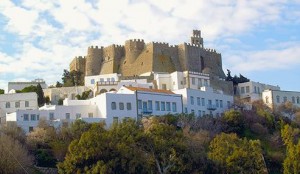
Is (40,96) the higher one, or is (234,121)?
(40,96)

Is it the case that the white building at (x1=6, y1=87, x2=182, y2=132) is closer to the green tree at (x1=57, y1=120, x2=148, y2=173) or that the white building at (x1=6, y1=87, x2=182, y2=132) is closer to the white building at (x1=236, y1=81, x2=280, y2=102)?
the green tree at (x1=57, y1=120, x2=148, y2=173)

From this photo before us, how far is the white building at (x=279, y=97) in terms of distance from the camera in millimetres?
82375

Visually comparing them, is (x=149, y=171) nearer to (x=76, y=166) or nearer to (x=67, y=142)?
(x=76, y=166)

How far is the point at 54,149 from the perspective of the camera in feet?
162

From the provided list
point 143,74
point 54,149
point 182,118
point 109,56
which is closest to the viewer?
point 54,149

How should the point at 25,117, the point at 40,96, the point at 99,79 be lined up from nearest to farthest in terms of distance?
the point at 25,117 < the point at 40,96 < the point at 99,79

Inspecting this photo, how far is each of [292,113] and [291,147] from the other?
988 inches

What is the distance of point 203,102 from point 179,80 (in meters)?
9.89

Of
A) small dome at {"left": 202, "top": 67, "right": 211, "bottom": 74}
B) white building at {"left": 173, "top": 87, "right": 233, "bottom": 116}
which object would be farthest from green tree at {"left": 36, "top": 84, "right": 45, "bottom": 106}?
small dome at {"left": 202, "top": 67, "right": 211, "bottom": 74}

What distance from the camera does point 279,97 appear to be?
83062 mm

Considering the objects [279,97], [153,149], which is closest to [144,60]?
[279,97]

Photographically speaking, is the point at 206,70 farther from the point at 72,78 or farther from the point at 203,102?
the point at 203,102

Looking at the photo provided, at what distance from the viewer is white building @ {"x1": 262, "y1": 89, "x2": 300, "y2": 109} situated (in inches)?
3243

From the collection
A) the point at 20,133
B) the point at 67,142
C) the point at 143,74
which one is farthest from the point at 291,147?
the point at 143,74
